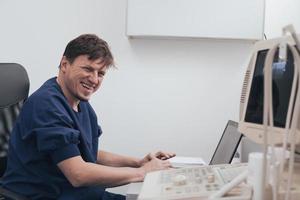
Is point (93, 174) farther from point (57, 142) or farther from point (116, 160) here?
point (116, 160)

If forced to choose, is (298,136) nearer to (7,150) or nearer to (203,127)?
(7,150)

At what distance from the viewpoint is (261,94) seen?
1.00 metres

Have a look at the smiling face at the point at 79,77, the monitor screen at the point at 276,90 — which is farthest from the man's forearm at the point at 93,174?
the monitor screen at the point at 276,90

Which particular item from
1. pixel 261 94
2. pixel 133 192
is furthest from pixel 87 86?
pixel 261 94

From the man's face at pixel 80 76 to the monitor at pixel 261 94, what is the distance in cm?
72

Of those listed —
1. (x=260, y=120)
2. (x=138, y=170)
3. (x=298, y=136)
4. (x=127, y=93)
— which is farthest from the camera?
(x=127, y=93)

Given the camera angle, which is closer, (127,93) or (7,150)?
(7,150)

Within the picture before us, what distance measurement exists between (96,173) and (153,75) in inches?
40.1

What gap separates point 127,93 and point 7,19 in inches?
34.3

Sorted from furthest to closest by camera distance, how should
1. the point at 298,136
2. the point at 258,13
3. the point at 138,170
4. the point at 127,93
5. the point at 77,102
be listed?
the point at 127,93
the point at 258,13
the point at 77,102
the point at 138,170
the point at 298,136

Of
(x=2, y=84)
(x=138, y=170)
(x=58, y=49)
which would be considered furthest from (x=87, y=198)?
(x=58, y=49)

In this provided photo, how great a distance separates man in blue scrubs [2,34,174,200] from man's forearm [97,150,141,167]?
0.58 ft

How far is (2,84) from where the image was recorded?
174cm

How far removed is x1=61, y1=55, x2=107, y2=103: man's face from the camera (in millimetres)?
1596
